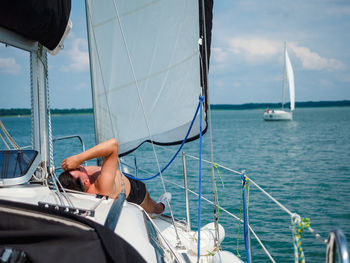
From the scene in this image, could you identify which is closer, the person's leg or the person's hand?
the person's hand

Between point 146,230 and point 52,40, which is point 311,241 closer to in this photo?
point 146,230

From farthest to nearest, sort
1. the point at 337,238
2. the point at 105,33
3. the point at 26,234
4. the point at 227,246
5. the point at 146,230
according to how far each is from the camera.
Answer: the point at 227,246, the point at 105,33, the point at 146,230, the point at 26,234, the point at 337,238

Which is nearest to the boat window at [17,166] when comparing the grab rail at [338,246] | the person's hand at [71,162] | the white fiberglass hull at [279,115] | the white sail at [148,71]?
the person's hand at [71,162]

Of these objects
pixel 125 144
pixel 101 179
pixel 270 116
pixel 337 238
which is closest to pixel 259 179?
pixel 125 144

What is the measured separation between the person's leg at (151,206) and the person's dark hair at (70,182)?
0.87 metres

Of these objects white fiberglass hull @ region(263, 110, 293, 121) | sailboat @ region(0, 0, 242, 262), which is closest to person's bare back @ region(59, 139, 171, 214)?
sailboat @ region(0, 0, 242, 262)

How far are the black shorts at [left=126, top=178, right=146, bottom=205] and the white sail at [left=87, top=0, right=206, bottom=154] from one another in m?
0.79

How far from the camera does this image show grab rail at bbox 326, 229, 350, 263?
130cm

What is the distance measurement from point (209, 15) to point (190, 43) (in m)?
0.38

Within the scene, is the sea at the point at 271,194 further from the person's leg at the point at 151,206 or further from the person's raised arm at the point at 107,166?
the person's raised arm at the point at 107,166

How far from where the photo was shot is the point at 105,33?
407 cm

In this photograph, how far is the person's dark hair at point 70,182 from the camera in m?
2.74

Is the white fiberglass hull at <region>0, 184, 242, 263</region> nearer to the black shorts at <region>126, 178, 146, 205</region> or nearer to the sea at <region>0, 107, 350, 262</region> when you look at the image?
the sea at <region>0, 107, 350, 262</region>

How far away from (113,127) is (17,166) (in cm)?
171
